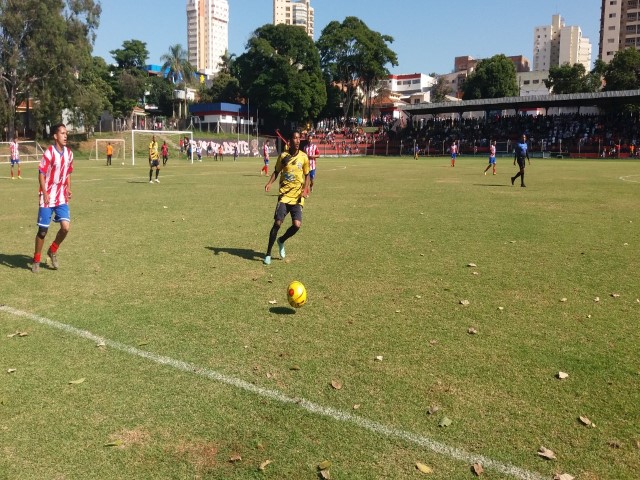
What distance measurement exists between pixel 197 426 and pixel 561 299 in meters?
5.23

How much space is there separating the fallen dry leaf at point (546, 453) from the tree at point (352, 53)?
88.7 meters

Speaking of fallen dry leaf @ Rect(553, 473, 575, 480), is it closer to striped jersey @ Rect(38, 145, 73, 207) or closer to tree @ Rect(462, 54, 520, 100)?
striped jersey @ Rect(38, 145, 73, 207)

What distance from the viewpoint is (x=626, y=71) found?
77.8 m

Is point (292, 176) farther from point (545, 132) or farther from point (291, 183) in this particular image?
point (545, 132)

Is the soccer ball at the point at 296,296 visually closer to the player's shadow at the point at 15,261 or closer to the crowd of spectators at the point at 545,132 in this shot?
the player's shadow at the point at 15,261

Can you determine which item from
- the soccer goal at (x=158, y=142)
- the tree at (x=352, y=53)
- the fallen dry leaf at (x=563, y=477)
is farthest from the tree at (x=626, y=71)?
the fallen dry leaf at (x=563, y=477)

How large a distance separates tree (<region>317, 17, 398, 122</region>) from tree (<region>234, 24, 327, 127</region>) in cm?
478

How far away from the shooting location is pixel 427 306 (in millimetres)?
7121

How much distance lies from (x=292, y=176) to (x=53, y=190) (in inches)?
148

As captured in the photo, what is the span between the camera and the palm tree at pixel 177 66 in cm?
9431

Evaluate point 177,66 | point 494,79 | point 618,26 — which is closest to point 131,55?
point 177,66

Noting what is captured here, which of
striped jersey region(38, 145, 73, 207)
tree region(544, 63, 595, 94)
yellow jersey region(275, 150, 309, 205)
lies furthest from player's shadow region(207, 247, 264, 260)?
tree region(544, 63, 595, 94)

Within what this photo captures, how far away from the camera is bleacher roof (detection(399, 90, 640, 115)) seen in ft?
193

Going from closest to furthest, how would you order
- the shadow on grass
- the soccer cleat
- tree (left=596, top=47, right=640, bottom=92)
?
the shadow on grass, the soccer cleat, tree (left=596, top=47, right=640, bottom=92)
